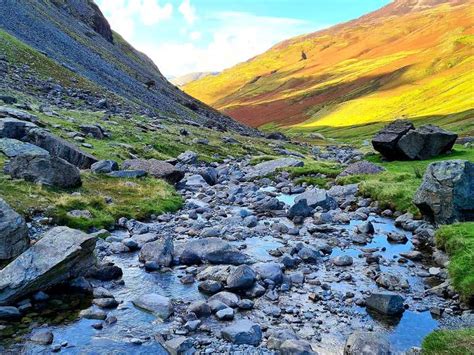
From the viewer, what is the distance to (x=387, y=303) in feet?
53.8

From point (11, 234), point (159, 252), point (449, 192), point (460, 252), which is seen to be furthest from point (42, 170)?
point (449, 192)

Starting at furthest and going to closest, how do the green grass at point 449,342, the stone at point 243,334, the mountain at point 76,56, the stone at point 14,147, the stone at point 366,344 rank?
the mountain at point 76,56 → the stone at point 14,147 → the stone at point 243,334 → the stone at point 366,344 → the green grass at point 449,342

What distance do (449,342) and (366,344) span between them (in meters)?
2.37

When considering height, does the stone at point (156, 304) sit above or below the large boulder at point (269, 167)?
above

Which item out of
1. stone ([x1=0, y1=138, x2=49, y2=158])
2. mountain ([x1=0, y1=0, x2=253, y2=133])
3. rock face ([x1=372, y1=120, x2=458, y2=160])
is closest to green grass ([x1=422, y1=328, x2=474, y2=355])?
stone ([x1=0, y1=138, x2=49, y2=158])

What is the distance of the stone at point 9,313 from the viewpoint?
14602 mm

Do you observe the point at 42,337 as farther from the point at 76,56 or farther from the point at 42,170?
the point at 76,56

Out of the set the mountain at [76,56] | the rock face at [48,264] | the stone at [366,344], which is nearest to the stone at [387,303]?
the stone at [366,344]

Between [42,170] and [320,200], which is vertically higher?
[42,170]

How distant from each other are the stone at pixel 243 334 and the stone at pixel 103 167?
883 inches

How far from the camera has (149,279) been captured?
19.0 metres

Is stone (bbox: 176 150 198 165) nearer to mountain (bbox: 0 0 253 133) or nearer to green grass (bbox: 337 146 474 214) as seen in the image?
green grass (bbox: 337 146 474 214)

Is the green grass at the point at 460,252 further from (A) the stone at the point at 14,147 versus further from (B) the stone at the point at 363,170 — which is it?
(A) the stone at the point at 14,147

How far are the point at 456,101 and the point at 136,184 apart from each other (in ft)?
445
